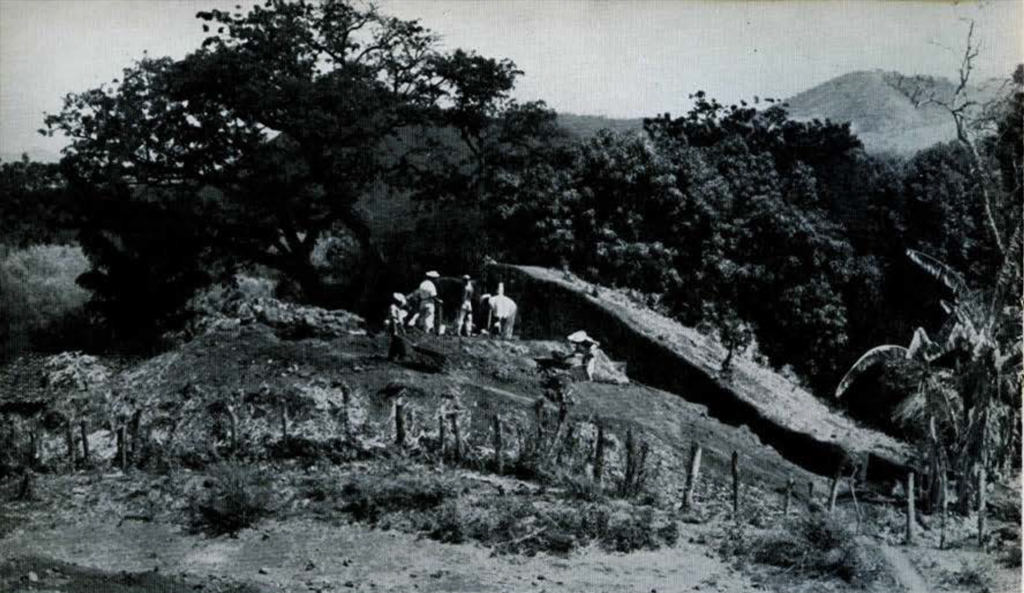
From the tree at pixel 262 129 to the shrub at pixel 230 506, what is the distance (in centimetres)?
842

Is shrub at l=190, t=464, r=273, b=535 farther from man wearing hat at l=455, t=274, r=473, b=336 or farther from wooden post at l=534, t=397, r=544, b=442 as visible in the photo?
man wearing hat at l=455, t=274, r=473, b=336

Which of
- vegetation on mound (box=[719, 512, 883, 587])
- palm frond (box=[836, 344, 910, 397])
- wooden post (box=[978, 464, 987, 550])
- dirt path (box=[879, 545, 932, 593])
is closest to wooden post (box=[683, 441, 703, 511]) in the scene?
vegetation on mound (box=[719, 512, 883, 587])

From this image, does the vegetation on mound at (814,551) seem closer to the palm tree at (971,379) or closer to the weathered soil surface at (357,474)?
the weathered soil surface at (357,474)

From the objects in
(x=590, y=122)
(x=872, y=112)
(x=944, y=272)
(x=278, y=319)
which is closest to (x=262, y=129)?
(x=278, y=319)

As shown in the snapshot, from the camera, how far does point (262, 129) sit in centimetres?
1997

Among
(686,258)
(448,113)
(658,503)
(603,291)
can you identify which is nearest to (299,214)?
(448,113)

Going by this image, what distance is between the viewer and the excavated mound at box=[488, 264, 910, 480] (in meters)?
17.6

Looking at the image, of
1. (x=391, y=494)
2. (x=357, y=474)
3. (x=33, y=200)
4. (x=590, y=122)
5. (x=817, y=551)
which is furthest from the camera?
(x=590, y=122)

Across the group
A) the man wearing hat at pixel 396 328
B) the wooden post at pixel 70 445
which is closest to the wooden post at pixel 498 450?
the man wearing hat at pixel 396 328

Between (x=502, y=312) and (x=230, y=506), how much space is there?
24.9ft

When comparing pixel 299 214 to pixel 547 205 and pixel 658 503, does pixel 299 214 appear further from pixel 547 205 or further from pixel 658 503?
pixel 658 503

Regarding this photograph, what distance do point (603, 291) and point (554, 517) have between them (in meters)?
9.85

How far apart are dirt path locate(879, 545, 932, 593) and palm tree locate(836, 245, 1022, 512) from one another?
93.2 inches

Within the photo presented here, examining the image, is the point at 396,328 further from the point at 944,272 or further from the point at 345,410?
the point at 944,272
